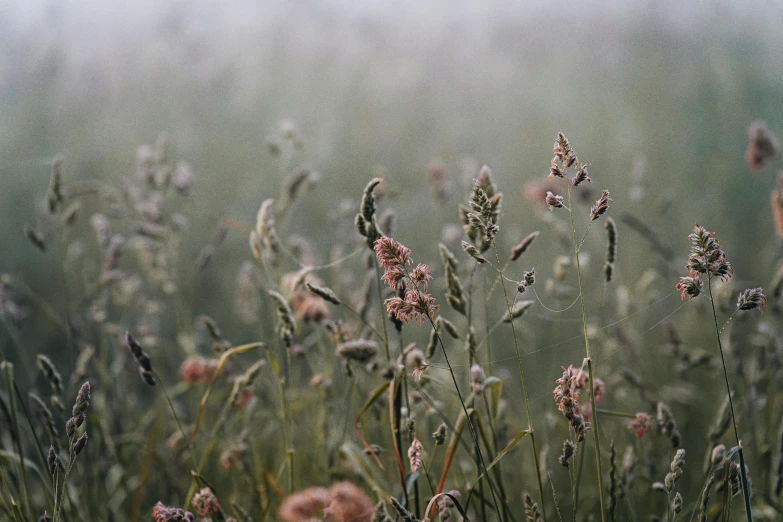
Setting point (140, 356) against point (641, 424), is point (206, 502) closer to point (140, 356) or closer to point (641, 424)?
point (140, 356)

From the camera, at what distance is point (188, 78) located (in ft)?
14.0

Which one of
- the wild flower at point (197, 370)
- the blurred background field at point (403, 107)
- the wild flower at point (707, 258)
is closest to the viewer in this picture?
the wild flower at point (707, 258)

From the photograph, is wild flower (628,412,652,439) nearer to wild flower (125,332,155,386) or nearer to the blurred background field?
wild flower (125,332,155,386)

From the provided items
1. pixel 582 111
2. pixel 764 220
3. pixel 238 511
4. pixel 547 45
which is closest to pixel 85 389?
pixel 238 511

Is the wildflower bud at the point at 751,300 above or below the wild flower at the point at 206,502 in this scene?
above

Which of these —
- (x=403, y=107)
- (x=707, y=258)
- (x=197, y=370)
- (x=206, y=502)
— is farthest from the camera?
(x=403, y=107)

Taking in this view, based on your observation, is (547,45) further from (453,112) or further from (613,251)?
(613,251)

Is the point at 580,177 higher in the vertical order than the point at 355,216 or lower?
higher

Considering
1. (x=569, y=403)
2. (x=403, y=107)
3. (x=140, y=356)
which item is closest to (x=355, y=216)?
(x=140, y=356)

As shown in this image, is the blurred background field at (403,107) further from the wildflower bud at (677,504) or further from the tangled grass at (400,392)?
the wildflower bud at (677,504)

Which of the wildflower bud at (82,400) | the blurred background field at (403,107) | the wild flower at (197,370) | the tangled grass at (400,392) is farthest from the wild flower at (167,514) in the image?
the blurred background field at (403,107)

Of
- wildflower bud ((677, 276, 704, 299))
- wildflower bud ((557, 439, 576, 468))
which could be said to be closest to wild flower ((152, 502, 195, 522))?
wildflower bud ((557, 439, 576, 468))

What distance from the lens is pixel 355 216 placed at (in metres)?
1.81

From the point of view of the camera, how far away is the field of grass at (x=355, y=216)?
186 cm
